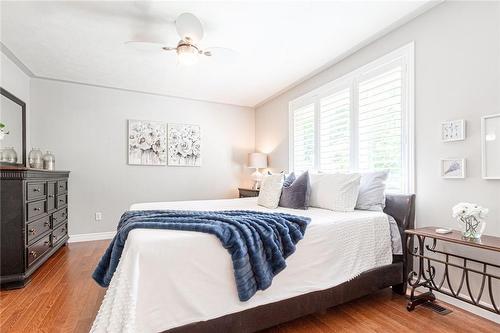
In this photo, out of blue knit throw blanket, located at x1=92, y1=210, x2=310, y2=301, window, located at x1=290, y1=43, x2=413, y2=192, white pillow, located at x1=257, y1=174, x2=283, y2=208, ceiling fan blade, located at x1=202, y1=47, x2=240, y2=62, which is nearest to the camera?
blue knit throw blanket, located at x1=92, y1=210, x2=310, y2=301

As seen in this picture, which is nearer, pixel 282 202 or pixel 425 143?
pixel 425 143

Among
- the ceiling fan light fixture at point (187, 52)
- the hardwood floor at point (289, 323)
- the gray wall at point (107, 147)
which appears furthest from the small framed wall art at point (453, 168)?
the gray wall at point (107, 147)

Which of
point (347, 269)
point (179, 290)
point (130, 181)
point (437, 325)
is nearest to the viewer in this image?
point (179, 290)

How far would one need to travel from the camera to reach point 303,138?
12.8 ft

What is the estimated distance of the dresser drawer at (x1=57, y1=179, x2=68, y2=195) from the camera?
340 centimetres

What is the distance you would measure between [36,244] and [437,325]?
12.1ft

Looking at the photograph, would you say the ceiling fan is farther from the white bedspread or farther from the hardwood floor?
the hardwood floor

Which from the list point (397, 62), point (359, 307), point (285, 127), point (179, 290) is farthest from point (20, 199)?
point (397, 62)

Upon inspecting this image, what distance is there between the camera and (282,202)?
271 cm

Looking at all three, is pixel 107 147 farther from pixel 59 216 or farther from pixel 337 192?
pixel 337 192

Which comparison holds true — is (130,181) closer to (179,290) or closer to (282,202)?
(282,202)

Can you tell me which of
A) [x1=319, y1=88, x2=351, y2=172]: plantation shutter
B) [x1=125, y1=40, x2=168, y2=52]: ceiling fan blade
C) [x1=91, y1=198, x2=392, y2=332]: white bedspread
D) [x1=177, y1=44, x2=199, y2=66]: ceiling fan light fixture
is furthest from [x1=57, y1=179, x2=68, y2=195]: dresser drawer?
[x1=319, y1=88, x2=351, y2=172]: plantation shutter

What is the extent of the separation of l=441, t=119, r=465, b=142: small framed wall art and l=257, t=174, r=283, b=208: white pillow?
1532 millimetres

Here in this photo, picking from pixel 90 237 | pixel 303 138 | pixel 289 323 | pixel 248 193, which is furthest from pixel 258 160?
pixel 289 323
